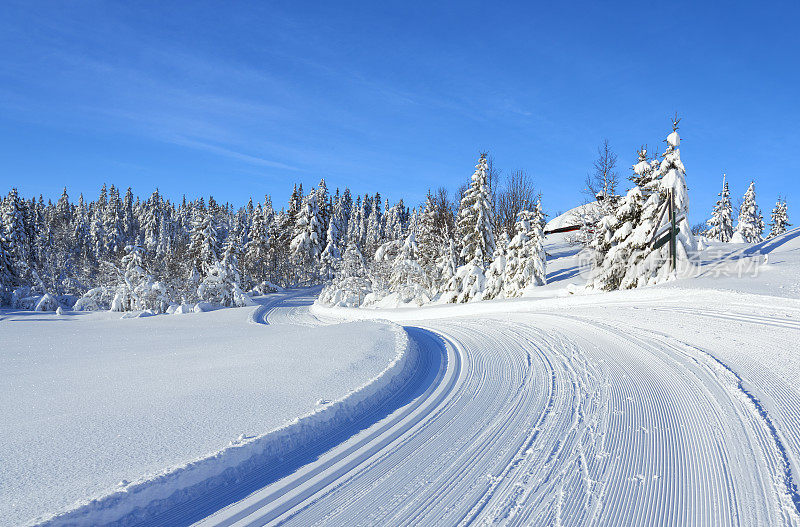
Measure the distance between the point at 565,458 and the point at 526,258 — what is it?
21.8m

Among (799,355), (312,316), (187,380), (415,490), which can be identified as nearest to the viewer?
(415,490)

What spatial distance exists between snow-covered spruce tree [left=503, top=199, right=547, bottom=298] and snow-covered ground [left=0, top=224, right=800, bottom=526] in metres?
15.7

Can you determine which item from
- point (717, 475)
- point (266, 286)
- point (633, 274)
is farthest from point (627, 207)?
point (266, 286)

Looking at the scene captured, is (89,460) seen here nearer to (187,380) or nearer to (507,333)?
(187,380)

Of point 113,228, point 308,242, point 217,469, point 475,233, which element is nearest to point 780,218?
point 475,233

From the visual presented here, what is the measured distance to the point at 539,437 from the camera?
12.9ft

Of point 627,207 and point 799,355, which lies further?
point 627,207

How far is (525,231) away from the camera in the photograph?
2444 centimetres

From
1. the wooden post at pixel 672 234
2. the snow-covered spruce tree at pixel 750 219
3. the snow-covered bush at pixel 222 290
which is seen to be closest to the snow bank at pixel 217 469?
the wooden post at pixel 672 234

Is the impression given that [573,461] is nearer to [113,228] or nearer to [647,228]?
[647,228]

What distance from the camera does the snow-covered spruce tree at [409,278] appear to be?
2940 cm

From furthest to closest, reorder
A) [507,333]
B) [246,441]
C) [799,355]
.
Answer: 1. [507,333]
2. [799,355]
3. [246,441]

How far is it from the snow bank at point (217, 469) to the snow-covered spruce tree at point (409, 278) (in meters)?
24.4

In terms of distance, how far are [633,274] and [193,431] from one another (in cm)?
1966
